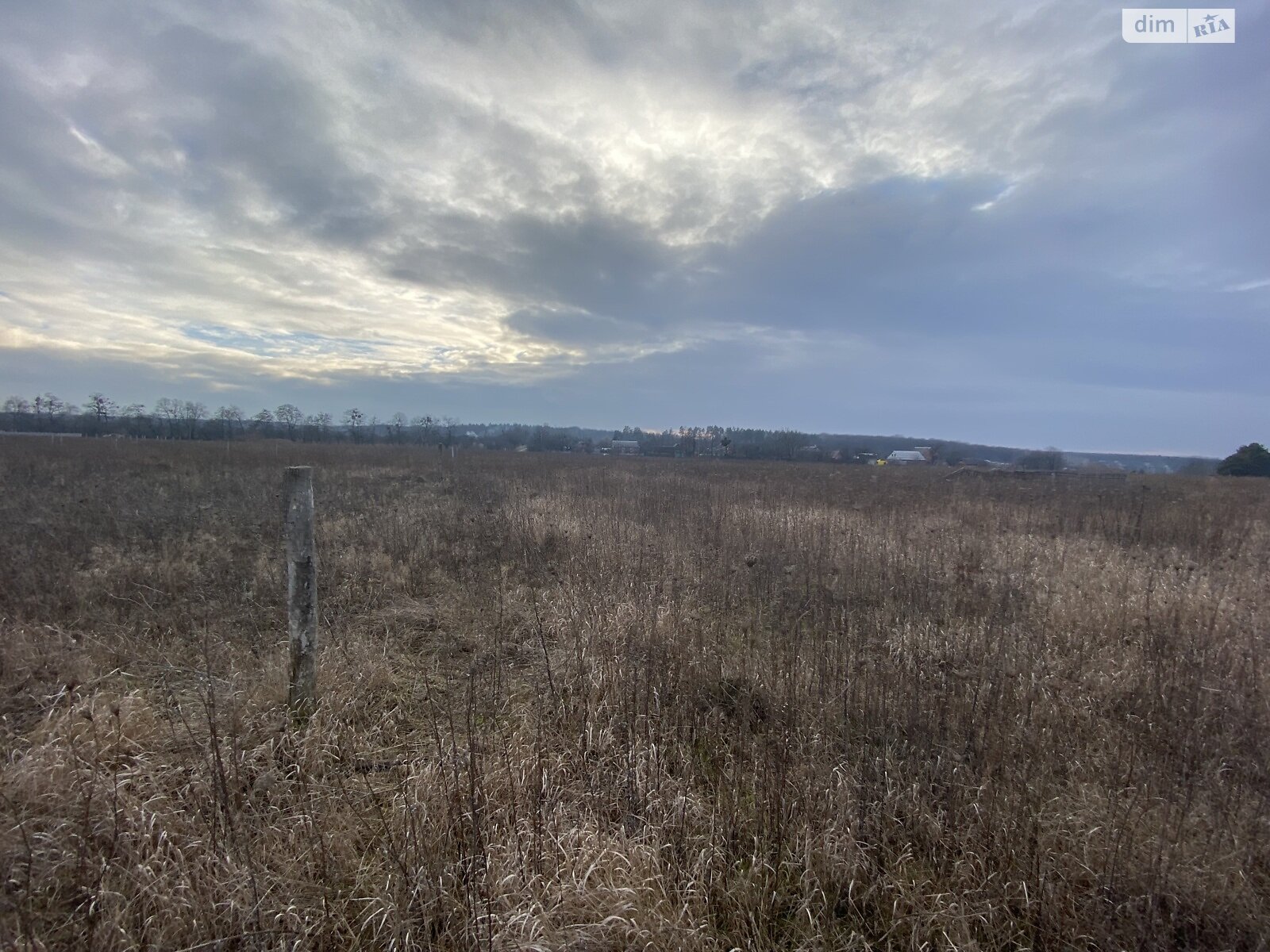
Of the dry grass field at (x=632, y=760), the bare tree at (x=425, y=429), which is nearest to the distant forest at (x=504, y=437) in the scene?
the bare tree at (x=425, y=429)

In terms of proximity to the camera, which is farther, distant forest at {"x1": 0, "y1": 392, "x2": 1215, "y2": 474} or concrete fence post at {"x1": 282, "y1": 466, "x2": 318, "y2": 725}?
distant forest at {"x1": 0, "y1": 392, "x2": 1215, "y2": 474}

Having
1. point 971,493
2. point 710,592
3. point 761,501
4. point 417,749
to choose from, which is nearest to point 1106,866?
point 417,749

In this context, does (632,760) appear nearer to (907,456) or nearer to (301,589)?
(301,589)

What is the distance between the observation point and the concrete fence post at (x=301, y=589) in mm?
3273

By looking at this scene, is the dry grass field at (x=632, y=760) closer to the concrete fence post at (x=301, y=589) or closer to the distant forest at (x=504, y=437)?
the concrete fence post at (x=301, y=589)

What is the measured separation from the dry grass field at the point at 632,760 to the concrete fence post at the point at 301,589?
18 centimetres

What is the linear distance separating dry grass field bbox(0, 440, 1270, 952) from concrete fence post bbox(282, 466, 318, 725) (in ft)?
0.60

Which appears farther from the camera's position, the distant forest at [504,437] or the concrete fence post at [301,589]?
the distant forest at [504,437]

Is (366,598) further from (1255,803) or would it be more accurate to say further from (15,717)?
(1255,803)

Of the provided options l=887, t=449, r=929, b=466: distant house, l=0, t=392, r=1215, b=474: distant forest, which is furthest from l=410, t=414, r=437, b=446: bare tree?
l=887, t=449, r=929, b=466: distant house

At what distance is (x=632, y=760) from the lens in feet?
10.0

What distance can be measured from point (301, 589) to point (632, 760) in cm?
231

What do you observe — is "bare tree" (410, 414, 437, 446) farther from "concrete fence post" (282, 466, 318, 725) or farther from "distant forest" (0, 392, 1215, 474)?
"concrete fence post" (282, 466, 318, 725)

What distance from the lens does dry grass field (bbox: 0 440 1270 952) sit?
213cm
